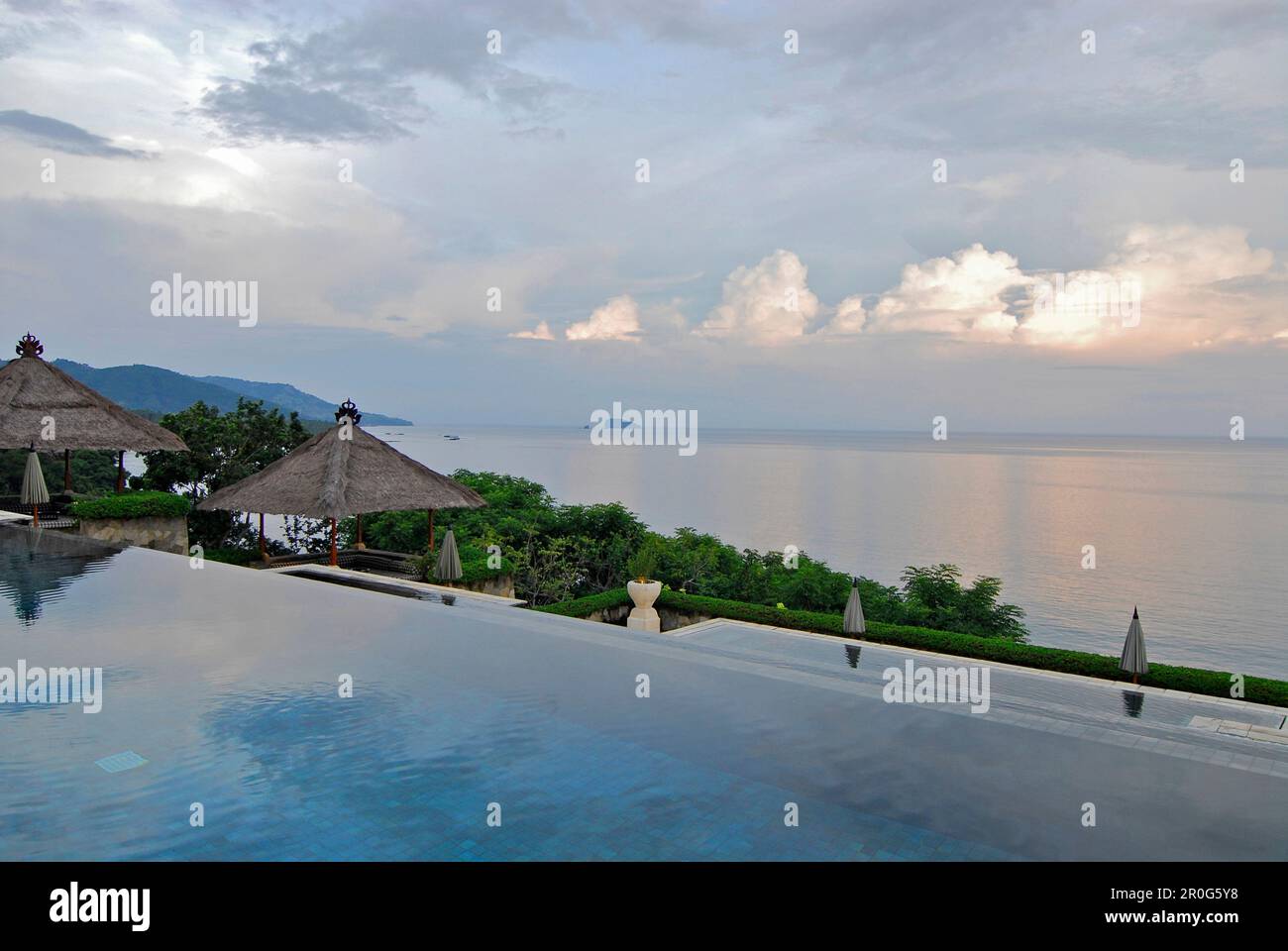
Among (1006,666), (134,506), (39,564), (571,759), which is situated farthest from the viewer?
(134,506)

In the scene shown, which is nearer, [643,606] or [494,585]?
[643,606]

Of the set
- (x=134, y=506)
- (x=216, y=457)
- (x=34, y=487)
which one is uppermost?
(x=216, y=457)

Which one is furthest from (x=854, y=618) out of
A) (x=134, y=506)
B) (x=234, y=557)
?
(x=134, y=506)

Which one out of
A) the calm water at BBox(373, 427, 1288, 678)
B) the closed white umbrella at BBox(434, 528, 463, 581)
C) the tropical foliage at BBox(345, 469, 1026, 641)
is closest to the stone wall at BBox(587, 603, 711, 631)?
the closed white umbrella at BBox(434, 528, 463, 581)

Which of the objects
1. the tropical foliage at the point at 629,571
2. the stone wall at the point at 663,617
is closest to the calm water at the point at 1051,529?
the tropical foliage at the point at 629,571

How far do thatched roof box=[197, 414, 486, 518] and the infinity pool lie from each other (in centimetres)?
467

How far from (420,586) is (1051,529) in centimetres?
4831

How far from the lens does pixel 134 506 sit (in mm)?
13617

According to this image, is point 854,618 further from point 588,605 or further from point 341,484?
A: point 341,484

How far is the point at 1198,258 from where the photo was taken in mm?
22125

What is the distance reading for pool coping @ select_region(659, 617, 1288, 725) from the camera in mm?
6921

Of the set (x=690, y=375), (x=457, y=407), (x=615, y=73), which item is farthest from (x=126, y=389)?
(x=615, y=73)

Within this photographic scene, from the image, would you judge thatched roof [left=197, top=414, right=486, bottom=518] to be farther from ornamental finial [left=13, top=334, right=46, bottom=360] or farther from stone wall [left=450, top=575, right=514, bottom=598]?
ornamental finial [left=13, top=334, right=46, bottom=360]
